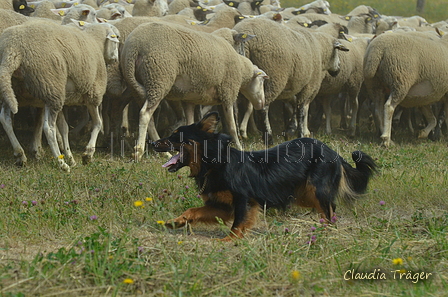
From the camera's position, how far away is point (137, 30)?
29.1 ft

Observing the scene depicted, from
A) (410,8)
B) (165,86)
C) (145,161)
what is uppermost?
(165,86)

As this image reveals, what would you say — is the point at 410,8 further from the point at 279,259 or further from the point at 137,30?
the point at 279,259

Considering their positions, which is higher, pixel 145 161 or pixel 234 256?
pixel 234 256

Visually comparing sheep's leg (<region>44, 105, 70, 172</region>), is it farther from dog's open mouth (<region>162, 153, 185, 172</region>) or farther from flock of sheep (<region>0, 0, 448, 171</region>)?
dog's open mouth (<region>162, 153, 185, 172</region>)

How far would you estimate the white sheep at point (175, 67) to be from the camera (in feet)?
28.0

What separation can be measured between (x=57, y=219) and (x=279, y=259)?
204 centimetres

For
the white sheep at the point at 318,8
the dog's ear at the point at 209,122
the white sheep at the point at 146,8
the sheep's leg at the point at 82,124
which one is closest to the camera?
the dog's ear at the point at 209,122

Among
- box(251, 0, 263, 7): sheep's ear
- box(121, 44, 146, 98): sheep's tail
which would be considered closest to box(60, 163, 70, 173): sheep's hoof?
box(121, 44, 146, 98): sheep's tail

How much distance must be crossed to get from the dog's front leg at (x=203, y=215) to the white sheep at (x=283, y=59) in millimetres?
5987

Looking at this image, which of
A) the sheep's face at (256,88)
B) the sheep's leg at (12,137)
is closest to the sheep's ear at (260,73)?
the sheep's face at (256,88)

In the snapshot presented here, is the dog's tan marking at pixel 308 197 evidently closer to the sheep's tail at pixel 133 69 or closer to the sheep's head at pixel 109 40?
the sheep's tail at pixel 133 69

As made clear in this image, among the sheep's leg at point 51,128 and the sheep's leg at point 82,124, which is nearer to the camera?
the sheep's leg at point 51,128

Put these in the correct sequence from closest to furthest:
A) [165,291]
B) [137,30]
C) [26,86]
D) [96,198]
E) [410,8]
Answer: [165,291] < [96,198] < [26,86] < [137,30] < [410,8]

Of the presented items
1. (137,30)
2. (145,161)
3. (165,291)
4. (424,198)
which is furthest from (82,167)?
(165,291)
